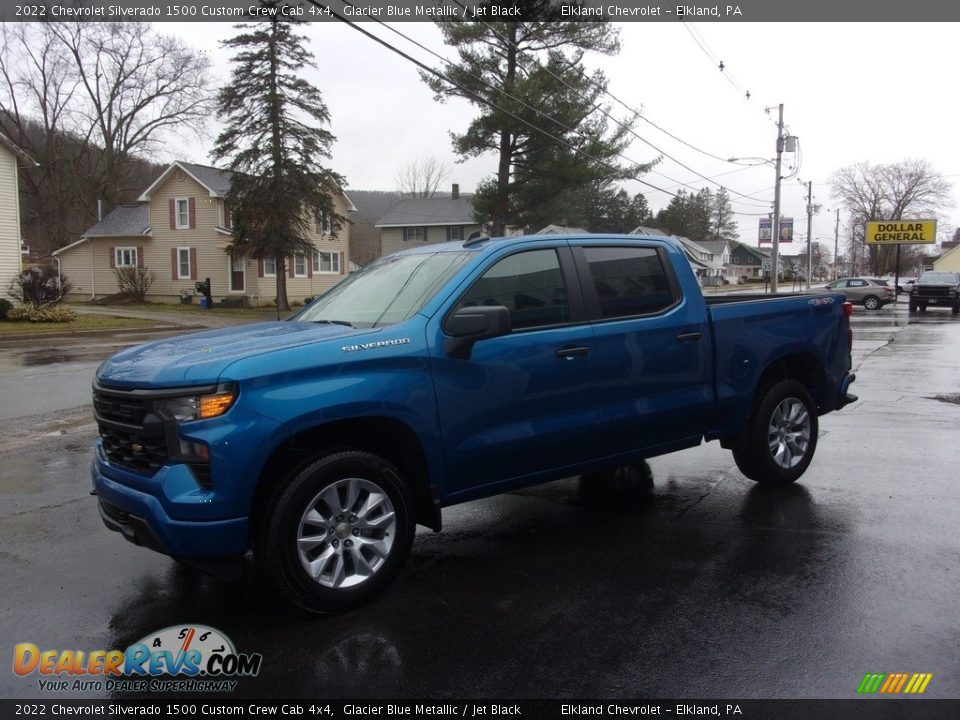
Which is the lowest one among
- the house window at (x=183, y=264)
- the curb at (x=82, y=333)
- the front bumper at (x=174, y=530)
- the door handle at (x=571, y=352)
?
the curb at (x=82, y=333)

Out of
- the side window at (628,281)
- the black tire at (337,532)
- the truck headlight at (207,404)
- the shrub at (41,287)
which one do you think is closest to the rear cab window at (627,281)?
the side window at (628,281)

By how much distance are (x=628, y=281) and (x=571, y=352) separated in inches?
35.2

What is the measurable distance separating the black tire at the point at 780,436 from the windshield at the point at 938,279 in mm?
33941

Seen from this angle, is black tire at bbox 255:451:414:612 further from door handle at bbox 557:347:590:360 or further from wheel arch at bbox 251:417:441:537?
door handle at bbox 557:347:590:360

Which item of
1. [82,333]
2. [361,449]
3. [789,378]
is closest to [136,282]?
[82,333]

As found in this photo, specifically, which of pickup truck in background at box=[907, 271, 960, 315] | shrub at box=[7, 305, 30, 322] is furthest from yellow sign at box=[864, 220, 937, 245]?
shrub at box=[7, 305, 30, 322]

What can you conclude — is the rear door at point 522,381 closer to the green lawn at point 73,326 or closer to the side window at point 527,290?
the side window at point 527,290

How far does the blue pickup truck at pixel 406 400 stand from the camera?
141 inches

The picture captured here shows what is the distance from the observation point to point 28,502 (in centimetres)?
598

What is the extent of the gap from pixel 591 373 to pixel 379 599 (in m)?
1.87

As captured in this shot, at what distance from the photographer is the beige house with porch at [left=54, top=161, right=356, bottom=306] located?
1586 inches

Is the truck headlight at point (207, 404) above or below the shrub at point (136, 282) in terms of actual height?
below

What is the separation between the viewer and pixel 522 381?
4.45 metres

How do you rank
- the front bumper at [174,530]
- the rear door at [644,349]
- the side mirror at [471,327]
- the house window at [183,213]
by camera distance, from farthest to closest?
the house window at [183,213]
the rear door at [644,349]
the side mirror at [471,327]
the front bumper at [174,530]
